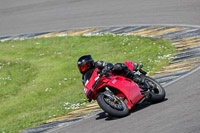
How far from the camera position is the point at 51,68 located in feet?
44.7

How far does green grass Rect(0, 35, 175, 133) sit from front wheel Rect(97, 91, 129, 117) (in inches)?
90.7

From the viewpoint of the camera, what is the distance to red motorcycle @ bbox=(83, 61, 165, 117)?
295 inches

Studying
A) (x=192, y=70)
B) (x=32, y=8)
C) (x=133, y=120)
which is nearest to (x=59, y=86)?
(x=192, y=70)

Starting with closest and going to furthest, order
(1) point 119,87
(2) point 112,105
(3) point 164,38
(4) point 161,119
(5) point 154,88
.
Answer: (4) point 161,119 → (2) point 112,105 → (1) point 119,87 → (5) point 154,88 → (3) point 164,38

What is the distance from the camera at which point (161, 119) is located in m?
6.63

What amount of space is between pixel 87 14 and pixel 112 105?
11.4 meters

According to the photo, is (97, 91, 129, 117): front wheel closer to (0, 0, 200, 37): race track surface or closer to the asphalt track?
the asphalt track

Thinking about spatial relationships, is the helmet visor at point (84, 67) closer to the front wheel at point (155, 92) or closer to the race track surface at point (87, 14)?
the front wheel at point (155, 92)

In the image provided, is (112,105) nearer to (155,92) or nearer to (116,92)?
(116,92)

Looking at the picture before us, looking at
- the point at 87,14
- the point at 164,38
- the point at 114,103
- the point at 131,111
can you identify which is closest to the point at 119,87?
the point at 114,103

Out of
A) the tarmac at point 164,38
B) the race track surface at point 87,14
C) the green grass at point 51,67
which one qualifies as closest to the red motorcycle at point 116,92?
the tarmac at point 164,38

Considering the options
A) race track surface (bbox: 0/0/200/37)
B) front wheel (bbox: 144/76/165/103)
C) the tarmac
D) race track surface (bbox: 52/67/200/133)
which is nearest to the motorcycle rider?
front wheel (bbox: 144/76/165/103)

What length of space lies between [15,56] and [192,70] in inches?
318

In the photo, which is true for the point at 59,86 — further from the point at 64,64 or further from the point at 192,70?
the point at 192,70
